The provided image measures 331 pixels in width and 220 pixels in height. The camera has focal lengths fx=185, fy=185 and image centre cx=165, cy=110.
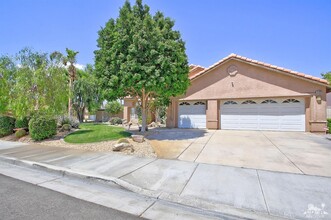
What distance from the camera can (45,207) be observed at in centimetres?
354

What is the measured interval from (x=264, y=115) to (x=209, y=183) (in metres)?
12.0

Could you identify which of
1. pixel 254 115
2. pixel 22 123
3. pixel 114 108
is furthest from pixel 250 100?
pixel 114 108

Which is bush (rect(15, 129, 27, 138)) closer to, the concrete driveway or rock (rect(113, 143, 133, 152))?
rock (rect(113, 143, 133, 152))

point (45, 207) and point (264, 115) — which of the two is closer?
point (45, 207)

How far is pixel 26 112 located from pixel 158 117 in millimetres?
12402

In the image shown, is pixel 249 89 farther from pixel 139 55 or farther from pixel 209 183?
pixel 209 183

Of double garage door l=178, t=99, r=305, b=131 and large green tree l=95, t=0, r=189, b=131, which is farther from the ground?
large green tree l=95, t=0, r=189, b=131

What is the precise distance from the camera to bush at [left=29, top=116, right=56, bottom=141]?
10.3 m

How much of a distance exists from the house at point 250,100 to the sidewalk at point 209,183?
10.2 metres

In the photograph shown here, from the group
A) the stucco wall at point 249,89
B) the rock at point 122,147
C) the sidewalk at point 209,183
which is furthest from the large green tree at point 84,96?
the sidewalk at point 209,183

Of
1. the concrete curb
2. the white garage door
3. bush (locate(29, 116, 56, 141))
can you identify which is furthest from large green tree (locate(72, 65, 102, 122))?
the concrete curb

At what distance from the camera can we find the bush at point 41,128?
1028 centimetres

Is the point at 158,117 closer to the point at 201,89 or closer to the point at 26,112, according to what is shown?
the point at 201,89

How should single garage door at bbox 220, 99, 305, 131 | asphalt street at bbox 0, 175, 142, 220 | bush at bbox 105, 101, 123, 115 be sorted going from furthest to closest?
bush at bbox 105, 101, 123, 115 → single garage door at bbox 220, 99, 305, 131 → asphalt street at bbox 0, 175, 142, 220
